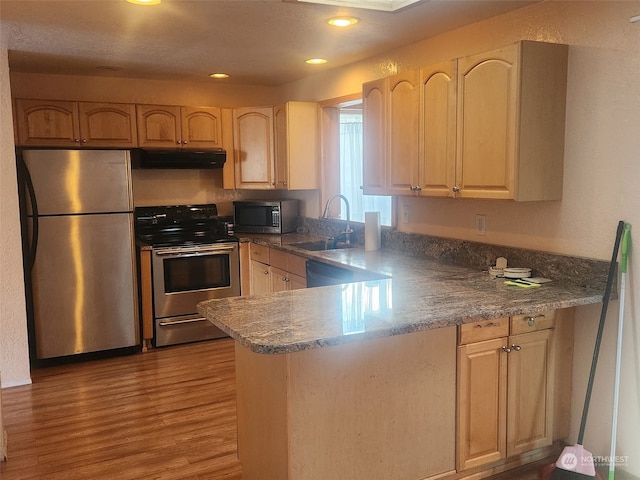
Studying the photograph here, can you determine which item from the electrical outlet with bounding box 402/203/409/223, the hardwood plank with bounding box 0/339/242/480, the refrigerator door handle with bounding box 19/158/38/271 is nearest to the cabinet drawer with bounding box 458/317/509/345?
the hardwood plank with bounding box 0/339/242/480

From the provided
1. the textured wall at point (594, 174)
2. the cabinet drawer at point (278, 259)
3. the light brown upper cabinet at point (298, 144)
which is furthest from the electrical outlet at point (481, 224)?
the light brown upper cabinet at point (298, 144)

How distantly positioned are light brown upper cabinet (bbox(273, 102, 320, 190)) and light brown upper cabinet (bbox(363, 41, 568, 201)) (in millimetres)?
1631

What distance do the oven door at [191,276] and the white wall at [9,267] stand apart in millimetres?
1057

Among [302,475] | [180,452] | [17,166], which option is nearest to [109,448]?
[180,452]

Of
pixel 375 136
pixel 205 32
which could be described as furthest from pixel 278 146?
pixel 205 32

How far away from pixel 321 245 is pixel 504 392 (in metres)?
2.28

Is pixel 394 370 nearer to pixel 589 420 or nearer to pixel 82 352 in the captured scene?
pixel 589 420

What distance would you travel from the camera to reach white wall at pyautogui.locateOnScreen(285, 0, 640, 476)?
2488mm

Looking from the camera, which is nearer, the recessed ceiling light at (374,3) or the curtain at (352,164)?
the recessed ceiling light at (374,3)

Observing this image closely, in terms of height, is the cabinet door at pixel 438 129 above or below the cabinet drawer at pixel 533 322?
above

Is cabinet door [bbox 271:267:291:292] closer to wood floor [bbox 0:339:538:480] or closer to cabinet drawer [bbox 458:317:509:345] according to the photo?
wood floor [bbox 0:339:538:480]

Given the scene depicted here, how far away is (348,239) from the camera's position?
4.41 meters

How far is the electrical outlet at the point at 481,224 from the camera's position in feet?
10.6

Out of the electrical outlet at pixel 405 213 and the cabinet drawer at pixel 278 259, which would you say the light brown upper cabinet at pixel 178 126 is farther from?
the electrical outlet at pixel 405 213
